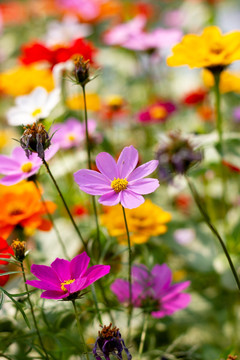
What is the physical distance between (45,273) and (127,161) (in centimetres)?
13

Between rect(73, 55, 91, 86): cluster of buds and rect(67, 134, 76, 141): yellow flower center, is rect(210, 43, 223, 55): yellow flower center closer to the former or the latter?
rect(73, 55, 91, 86): cluster of buds

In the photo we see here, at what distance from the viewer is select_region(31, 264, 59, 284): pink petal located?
390 mm

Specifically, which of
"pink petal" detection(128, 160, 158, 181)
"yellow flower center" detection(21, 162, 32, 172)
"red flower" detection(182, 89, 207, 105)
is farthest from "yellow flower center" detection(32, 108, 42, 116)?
"red flower" detection(182, 89, 207, 105)

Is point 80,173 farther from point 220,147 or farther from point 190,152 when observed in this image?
point 220,147

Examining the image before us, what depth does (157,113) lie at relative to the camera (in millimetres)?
954

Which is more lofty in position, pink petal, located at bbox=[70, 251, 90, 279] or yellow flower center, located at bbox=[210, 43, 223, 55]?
yellow flower center, located at bbox=[210, 43, 223, 55]

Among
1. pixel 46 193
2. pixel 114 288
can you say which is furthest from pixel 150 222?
pixel 46 193

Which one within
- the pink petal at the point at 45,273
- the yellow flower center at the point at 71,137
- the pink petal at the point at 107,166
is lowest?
the pink petal at the point at 45,273

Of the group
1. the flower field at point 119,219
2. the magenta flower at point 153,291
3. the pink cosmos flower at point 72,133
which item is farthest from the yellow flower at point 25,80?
the magenta flower at point 153,291

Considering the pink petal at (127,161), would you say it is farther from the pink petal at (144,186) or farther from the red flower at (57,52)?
the red flower at (57,52)

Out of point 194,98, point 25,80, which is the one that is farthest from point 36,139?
point 194,98

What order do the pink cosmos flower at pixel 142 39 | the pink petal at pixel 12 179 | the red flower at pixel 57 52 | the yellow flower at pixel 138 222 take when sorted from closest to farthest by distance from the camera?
1. the pink petal at pixel 12 179
2. the yellow flower at pixel 138 222
3. the red flower at pixel 57 52
4. the pink cosmos flower at pixel 142 39

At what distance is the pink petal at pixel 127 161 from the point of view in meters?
0.43

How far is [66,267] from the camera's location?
406mm
